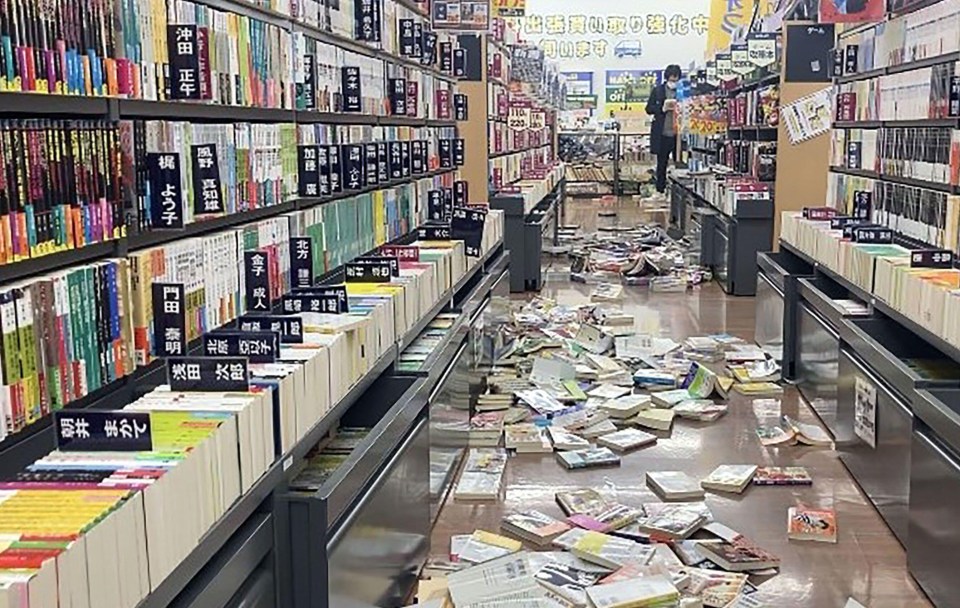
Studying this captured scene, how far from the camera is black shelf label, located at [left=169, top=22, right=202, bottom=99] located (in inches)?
112

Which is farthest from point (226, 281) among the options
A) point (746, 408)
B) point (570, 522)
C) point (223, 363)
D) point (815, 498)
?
point (746, 408)

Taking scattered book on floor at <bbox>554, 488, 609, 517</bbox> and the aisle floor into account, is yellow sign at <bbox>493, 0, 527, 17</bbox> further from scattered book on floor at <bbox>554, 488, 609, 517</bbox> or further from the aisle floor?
scattered book on floor at <bbox>554, 488, 609, 517</bbox>

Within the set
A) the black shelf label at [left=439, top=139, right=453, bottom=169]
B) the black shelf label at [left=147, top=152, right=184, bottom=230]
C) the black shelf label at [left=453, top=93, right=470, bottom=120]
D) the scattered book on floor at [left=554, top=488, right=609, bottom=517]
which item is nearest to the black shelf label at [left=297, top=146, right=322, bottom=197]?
the black shelf label at [left=147, top=152, right=184, bottom=230]

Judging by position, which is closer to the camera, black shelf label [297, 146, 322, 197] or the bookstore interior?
the bookstore interior

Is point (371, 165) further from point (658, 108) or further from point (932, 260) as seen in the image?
point (658, 108)

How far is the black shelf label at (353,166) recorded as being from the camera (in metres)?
4.63

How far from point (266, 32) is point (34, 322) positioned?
1648 millimetres

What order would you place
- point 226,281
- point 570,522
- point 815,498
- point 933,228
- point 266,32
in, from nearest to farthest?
1. point 226,281
2. point 266,32
3. point 570,522
4. point 815,498
5. point 933,228

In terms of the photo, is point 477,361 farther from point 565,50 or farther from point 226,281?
point 565,50

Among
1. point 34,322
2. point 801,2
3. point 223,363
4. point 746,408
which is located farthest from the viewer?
point 801,2

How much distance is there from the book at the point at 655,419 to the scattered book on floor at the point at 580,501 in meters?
1.13

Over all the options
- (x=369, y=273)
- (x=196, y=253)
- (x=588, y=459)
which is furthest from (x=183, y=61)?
(x=588, y=459)

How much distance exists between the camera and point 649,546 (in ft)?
13.2

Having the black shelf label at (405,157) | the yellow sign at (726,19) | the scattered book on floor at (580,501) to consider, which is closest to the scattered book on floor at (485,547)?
the scattered book on floor at (580,501)
